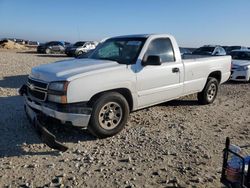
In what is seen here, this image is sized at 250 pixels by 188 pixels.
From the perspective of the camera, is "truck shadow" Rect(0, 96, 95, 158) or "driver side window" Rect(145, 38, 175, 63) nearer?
"truck shadow" Rect(0, 96, 95, 158)

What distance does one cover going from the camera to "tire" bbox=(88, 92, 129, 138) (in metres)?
5.18

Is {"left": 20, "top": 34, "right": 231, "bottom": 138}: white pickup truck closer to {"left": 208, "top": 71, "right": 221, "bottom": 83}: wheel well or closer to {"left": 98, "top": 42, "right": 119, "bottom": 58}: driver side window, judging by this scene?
{"left": 98, "top": 42, "right": 119, "bottom": 58}: driver side window

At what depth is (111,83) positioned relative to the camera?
5.34 meters

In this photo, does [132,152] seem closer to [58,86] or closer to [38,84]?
[58,86]

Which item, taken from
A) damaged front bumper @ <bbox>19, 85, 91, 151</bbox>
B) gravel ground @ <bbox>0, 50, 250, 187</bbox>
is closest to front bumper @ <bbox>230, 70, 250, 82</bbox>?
gravel ground @ <bbox>0, 50, 250, 187</bbox>

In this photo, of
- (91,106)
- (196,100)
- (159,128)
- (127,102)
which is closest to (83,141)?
(91,106)

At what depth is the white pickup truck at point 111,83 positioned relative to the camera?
4988 mm

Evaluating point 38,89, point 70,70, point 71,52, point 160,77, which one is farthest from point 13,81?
point 71,52

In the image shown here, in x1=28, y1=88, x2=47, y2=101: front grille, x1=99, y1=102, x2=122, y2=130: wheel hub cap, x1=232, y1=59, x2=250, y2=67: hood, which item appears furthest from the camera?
x1=232, y1=59, x2=250, y2=67: hood

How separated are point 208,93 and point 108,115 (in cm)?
382

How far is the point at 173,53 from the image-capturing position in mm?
6730

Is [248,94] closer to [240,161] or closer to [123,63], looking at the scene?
[123,63]

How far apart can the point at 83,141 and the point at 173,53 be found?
9.34ft

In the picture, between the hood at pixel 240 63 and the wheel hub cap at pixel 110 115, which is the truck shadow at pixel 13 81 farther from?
the hood at pixel 240 63
